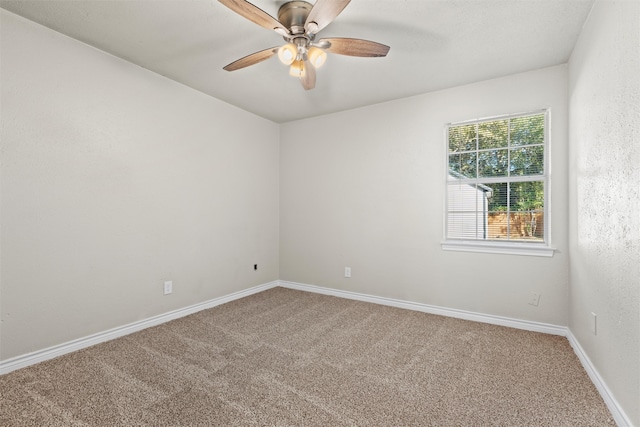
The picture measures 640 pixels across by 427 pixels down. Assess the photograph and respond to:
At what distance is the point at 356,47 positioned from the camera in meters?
1.96

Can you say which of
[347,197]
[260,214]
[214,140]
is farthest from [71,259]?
[347,197]

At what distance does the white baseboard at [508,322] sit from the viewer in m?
1.62

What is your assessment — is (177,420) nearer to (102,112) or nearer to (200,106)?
(102,112)

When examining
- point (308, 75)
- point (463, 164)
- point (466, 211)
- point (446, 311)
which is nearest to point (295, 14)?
point (308, 75)

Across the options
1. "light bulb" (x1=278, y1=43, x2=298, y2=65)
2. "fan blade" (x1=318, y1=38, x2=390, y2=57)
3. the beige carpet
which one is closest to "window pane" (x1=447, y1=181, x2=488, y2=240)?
the beige carpet

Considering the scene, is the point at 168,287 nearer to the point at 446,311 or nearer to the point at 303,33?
the point at 303,33

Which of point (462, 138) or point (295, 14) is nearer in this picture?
point (295, 14)

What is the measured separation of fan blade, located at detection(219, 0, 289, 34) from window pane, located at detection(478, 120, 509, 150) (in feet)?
7.45

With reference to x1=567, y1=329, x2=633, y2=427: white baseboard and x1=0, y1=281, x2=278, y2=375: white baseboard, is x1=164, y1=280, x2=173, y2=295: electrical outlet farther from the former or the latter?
x1=567, y1=329, x2=633, y2=427: white baseboard

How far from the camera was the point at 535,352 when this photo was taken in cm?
234

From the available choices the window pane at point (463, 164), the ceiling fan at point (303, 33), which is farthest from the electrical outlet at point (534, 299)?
the ceiling fan at point (303, 33)

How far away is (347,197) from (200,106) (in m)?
2.04

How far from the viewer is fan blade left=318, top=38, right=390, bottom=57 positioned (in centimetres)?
189

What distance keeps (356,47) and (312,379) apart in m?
2.21
